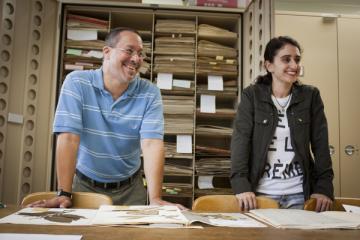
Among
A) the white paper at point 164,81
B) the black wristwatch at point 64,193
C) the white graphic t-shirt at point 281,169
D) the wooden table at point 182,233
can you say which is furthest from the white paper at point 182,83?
the wooden table at point 182,233

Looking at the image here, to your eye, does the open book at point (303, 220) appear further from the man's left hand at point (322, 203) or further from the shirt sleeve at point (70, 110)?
the shirt sleeve at point (70, 110)

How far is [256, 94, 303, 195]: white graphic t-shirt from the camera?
1.64m

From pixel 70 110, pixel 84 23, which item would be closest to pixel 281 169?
pixel 70 110

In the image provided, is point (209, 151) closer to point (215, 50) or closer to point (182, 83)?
point (182, 83)

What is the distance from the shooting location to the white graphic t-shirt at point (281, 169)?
164cm

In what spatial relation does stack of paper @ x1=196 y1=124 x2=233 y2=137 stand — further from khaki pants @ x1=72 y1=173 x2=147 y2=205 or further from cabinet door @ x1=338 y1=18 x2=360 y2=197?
khaki pants @ x1=72 y1=173 x2=147 y2=205

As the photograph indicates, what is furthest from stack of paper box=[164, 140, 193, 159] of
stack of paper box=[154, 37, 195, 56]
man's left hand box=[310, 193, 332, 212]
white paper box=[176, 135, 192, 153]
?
man's left hand box=[310, 193, 332, 212]

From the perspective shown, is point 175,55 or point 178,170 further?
point 175,55

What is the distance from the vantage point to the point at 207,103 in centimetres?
321

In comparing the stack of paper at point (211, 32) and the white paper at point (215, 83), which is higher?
the stack of paper at point (211, 32)

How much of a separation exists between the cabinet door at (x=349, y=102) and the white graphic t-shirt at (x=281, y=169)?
4.89ft

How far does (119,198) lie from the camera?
5.42 ft

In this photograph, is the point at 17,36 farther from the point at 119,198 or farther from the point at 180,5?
the point at 119,198

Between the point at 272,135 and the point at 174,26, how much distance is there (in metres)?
1.89
